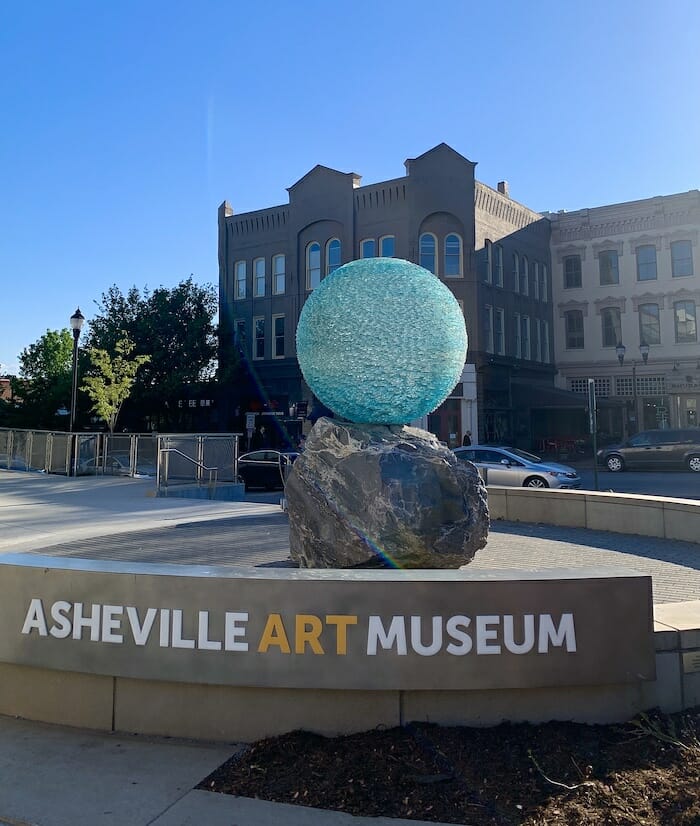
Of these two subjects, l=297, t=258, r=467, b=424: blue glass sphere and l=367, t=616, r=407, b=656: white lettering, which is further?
l=297, t=258, r=467, b=424: blue glass sphere

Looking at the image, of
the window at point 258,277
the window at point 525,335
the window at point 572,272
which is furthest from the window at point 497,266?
the window at point 258,277

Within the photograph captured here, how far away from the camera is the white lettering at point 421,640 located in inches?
138

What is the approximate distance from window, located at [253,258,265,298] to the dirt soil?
35.6 m

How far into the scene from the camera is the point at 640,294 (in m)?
37.8

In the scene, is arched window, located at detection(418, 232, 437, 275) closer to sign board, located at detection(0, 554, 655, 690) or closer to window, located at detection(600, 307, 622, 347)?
window, located at detection(600, 307, 622, 347)

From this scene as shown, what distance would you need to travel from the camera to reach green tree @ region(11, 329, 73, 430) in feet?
120

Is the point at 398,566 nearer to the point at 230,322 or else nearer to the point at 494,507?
the point at 494,507

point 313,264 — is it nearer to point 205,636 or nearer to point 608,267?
point 608,267

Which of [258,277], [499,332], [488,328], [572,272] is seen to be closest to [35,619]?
[488,328]

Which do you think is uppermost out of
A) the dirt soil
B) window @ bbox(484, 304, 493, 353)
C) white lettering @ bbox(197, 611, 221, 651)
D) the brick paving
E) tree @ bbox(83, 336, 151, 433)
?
window @ bbox(484, 304, 493, 353)

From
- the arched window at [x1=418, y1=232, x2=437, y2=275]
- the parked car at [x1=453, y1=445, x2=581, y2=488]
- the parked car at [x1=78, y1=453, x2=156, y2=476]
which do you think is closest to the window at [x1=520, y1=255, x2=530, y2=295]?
the arched window at [x1=418, y1=232, x2=437, y2=275]

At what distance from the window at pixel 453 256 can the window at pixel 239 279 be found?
12.0 metres

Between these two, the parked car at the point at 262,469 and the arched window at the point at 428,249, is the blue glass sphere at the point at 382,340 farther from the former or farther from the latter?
the arched window at the point at 428,249

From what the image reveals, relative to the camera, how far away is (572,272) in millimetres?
39938
